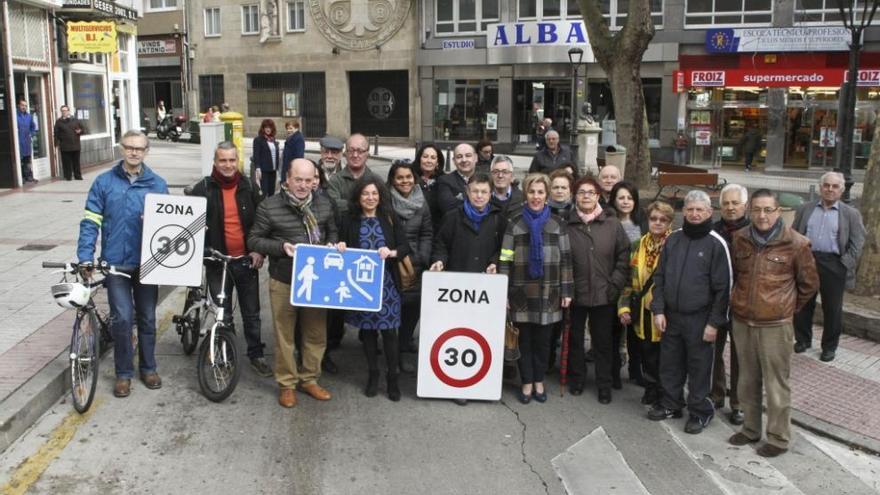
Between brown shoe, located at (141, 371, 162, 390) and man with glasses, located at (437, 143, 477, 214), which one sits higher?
man with glasses, located at (437, 143, 477, 214)

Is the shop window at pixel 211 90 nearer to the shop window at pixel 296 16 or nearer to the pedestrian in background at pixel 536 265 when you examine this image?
the shop window at pixel 296 16

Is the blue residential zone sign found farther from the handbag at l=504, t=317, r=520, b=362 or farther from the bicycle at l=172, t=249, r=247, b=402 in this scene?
the handbag at l=504, t=317, r=520, b=362

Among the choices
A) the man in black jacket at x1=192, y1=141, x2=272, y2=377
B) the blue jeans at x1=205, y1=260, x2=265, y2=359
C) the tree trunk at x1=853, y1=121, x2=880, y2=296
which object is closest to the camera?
the man in black jacket at x1=192, y1=141, x2=272, y2=377

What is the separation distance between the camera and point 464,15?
116 feet

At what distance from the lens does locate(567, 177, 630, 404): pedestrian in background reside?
22.1 ft

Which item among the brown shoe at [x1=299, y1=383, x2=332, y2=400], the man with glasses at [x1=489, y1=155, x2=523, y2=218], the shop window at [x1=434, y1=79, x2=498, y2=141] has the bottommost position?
the brown shoe at [x1=299, y1=383, x2=332, y2=400]

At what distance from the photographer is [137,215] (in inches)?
261

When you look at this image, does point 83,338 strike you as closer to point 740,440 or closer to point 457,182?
point 457,182

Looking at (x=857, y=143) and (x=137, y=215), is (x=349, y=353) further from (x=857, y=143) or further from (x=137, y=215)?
(x=857, y=143)

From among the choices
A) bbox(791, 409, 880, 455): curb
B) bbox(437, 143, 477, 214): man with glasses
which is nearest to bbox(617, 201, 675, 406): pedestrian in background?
bbox(791, 409, 880, 455): curb

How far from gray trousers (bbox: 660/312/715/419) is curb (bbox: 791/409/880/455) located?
28.1 inches

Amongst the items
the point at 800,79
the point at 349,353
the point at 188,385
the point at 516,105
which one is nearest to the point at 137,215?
the point at 188,385

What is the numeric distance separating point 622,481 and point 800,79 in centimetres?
2547

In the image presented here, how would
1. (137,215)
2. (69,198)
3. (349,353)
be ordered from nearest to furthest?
(137,215)
(349,353)
(69,198)
